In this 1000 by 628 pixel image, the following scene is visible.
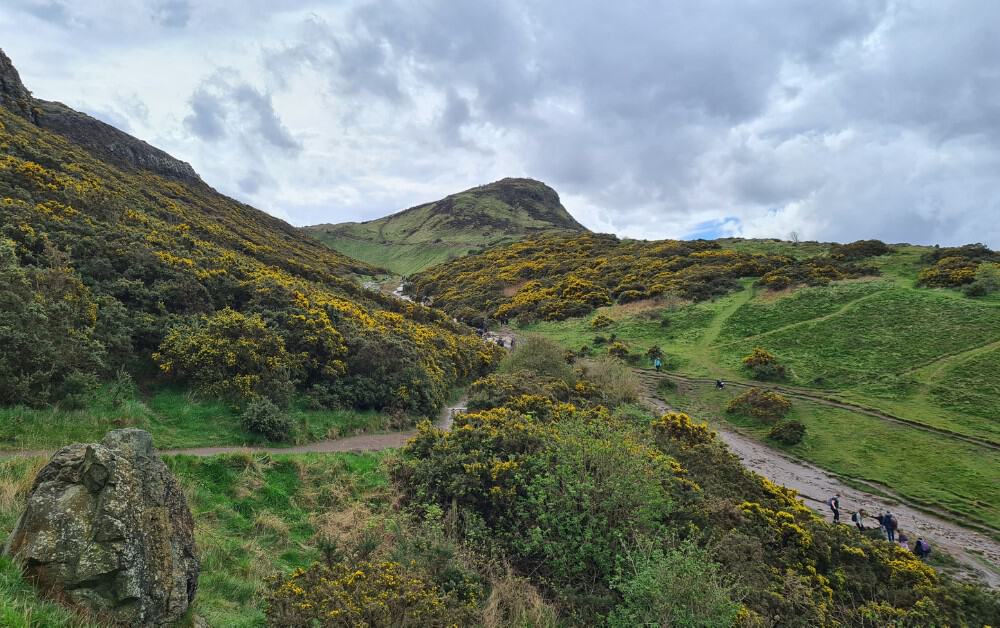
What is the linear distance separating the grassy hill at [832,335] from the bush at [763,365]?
22.9 inches

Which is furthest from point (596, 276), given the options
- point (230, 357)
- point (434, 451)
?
point (230, 357)

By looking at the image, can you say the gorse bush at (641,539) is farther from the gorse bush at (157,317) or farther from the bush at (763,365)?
the bush at (763,365)

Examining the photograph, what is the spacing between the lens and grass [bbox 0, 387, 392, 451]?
10078 mm

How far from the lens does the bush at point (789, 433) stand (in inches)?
878

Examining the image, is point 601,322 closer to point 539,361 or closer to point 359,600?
point 539,361

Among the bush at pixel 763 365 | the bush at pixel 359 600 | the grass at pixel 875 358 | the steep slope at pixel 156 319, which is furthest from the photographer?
the bush at pixel 763 365

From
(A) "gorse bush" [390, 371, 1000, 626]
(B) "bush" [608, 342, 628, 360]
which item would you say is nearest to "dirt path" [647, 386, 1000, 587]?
(A) "gorse bush" [390, 371, 1000, 626]

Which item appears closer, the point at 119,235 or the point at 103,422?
the point at 103,422

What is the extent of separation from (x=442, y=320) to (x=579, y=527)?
29.3 metres

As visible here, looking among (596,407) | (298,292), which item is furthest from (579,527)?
(298,292)

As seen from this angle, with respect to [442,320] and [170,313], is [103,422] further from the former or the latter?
[442,320]

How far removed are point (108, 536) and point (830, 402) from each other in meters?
30.2

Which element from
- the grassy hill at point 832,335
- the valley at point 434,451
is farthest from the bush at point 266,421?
the grassy hill at point 832,335

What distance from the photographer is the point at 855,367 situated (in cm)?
2722
